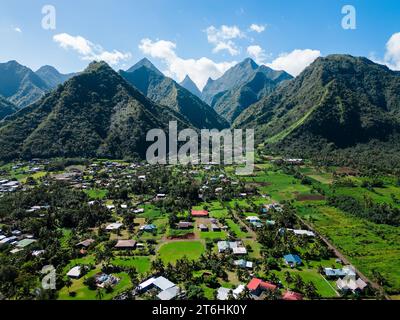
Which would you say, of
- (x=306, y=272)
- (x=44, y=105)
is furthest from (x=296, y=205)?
(x=44, y=105)

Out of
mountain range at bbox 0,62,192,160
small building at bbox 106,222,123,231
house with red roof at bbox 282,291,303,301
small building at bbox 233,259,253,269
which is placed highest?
mountain range at bbox 0,62,192,160

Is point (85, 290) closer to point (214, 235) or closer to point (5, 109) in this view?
point (214, 235)

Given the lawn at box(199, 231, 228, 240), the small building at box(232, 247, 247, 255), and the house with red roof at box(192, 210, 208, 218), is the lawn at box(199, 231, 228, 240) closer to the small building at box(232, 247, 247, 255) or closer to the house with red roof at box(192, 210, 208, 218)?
the small building at box(232, 247, 247, 255)

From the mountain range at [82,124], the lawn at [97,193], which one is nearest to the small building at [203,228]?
the lawn at [97,193]

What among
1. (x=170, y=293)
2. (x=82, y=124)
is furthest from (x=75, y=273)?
(x=82, y=124)

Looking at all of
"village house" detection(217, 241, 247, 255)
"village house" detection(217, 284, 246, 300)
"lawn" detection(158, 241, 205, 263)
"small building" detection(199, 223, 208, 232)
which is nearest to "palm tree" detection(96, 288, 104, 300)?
"lawn" detection(158, 241, 205, 263)
